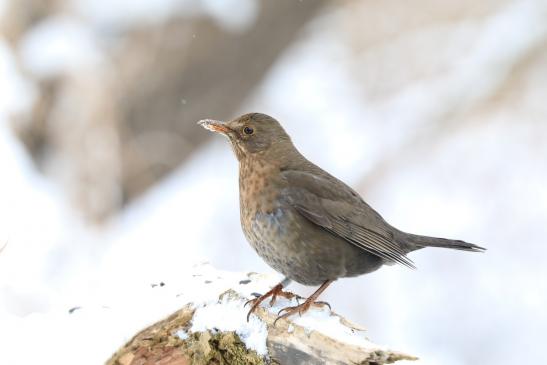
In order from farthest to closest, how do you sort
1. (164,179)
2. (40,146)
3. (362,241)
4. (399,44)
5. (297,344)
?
(399,44)
(164,179)
(40,146)
(362,241)
(297,344)

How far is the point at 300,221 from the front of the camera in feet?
14.2

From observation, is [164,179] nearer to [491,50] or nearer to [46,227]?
[46,227]

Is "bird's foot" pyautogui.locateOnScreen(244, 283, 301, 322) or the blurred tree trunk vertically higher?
the blurred tree trunk

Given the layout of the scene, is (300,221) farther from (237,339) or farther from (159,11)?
(159,11)

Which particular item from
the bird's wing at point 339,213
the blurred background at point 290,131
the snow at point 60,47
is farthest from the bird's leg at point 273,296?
the snow at point 60,47

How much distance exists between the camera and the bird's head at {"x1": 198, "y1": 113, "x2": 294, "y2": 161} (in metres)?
4.61

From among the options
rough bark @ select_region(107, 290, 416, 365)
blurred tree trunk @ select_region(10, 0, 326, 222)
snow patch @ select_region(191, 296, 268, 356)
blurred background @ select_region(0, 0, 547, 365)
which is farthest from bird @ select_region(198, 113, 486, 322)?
blurred tree trunk @ select_region(10, 0, 326, 222)

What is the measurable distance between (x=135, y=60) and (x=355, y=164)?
2.67 metres

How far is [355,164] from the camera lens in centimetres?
985

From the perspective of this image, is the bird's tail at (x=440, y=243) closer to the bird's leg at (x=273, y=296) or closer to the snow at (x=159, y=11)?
the bird's leg at (x=273, y=296)

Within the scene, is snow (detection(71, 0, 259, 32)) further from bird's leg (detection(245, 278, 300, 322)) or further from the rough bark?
the rough bark

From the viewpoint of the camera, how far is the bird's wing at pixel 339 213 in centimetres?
439

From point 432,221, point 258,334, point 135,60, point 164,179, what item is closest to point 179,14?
point 135,60

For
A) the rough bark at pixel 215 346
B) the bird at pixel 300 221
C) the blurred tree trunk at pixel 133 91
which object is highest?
the blurred tree trunk at pixel 133 91
